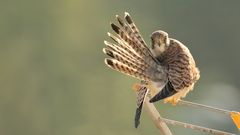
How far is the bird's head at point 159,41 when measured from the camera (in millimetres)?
1865

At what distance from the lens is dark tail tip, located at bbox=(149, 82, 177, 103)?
1.76 meters

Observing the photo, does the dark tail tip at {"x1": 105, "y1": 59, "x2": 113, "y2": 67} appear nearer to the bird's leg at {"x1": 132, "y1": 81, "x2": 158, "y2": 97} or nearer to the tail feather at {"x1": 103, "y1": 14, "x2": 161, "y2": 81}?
the tail feather at {"x1": 103, "y1": 14, "x2": 161, "y2": 81}

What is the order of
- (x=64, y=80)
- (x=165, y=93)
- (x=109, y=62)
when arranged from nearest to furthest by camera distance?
1. (x=109, y=62)
2. (x=165, y=93)
3. (x=64, y=80)

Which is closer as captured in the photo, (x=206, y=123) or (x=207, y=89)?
(x=206, y=123)

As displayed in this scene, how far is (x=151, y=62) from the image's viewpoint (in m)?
1.83

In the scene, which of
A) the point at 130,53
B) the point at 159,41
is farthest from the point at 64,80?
the point at 130,53

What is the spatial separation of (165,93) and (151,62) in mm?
92

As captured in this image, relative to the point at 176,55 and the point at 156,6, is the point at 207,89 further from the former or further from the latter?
the point at 176,55

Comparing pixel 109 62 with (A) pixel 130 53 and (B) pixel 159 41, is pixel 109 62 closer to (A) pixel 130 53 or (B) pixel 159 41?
(A) pixel 130 53

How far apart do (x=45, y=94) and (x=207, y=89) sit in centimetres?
113

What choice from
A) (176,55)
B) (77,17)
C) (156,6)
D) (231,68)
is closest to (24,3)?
(77,17)

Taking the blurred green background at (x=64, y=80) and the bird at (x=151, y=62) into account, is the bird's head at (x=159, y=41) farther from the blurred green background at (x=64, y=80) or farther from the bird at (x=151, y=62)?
the blurred green background at (x=64, y=80)

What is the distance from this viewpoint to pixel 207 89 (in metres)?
4.51

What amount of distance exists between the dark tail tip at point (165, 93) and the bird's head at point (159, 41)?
0.10 meters
